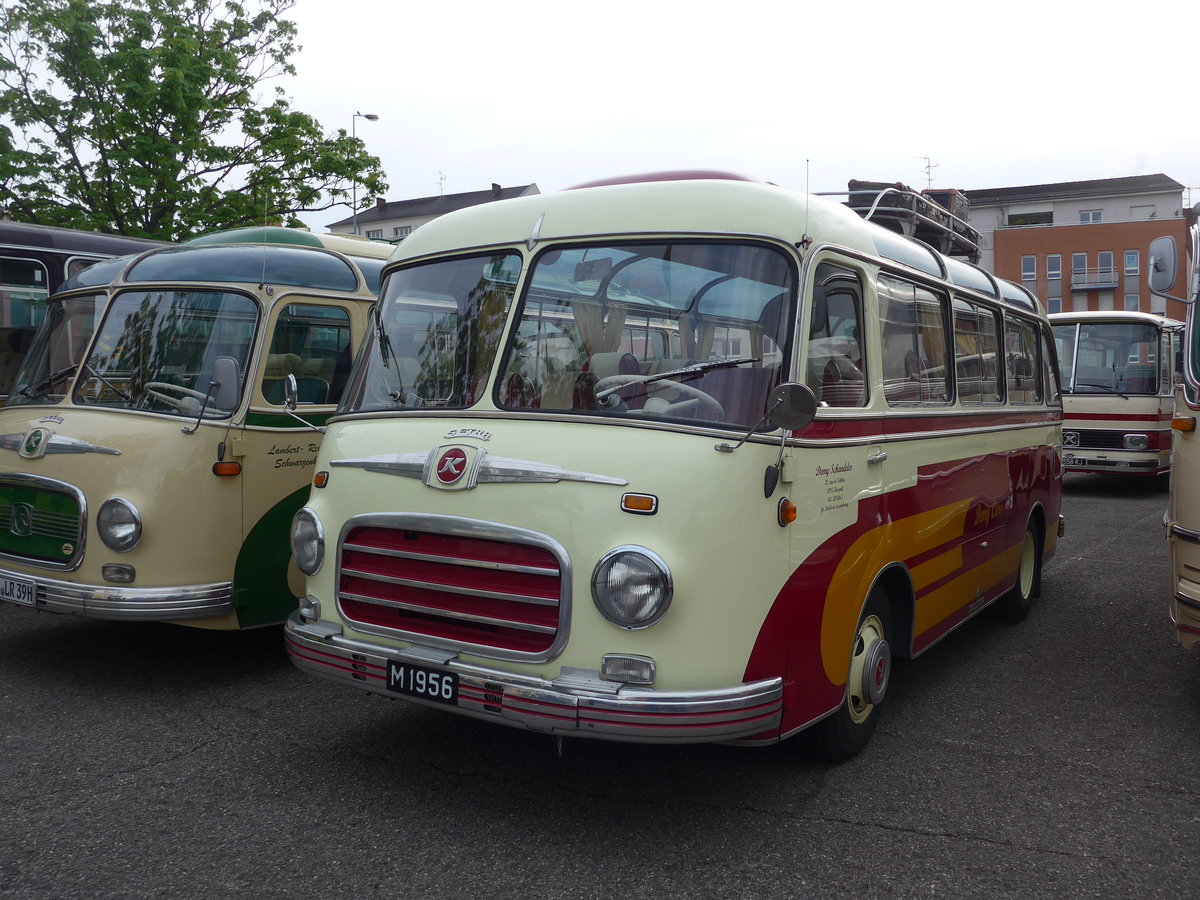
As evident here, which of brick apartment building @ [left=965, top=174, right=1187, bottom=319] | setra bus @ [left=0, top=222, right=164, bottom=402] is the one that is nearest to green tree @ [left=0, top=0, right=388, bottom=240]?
setra bus @ [left=0, top=222, right=164, bottom=402]

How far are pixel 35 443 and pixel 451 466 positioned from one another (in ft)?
10.8

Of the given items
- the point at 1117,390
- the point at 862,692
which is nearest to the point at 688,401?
the point at 862,692

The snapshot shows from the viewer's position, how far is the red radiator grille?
4191 mm

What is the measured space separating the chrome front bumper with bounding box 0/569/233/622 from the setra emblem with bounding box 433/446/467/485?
92.4 inches

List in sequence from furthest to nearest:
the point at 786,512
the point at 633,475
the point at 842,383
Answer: the point at 842,383 → the point at 786,512 → the point at 633,475

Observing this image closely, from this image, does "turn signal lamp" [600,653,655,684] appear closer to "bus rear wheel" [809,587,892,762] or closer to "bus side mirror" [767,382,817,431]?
"bus side mirror" [767,382,817,431]

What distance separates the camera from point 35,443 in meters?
6.33

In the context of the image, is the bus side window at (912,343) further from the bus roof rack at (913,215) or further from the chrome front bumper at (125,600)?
the chrome front bumper at (125,600)

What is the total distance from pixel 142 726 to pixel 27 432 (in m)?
2.07

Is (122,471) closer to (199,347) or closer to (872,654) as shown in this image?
(199,347)

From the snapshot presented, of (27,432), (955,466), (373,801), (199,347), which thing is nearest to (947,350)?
(955,466)

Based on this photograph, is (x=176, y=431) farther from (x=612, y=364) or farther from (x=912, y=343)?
(x=912, y=343)

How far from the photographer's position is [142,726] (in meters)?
5.54

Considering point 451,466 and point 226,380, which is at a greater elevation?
point 226,380
